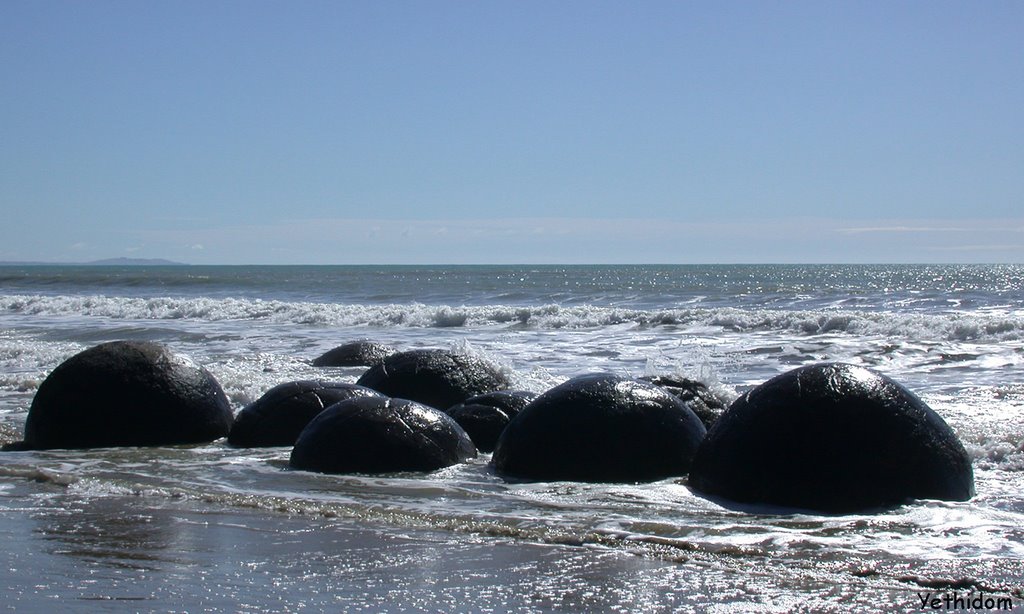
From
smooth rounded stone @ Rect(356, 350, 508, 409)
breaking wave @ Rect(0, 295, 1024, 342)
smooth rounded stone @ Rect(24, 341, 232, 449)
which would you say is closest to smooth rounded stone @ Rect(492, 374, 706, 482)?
smooth rounded stone @ Rect(356, 350, 508, 409)

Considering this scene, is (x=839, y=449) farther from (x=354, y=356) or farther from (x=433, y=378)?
(x=354, y=356)

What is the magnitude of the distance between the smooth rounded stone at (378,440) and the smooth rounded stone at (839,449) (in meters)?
Result: 2.28

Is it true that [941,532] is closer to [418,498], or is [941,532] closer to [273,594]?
[418,498]

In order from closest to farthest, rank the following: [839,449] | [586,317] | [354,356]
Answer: [839,449]
[354,356]
[586,317]

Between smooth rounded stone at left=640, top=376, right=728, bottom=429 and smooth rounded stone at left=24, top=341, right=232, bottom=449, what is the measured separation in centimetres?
424

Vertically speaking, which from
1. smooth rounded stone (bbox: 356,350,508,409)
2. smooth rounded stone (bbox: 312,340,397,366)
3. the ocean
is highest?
smooth rounded stone (bbox: 356,350,508,409)

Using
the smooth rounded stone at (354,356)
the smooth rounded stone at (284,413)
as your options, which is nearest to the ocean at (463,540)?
the smooth rounded stone at (284,413)

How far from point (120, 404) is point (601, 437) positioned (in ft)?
15.1

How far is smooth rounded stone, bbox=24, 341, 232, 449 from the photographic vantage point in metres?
9.97

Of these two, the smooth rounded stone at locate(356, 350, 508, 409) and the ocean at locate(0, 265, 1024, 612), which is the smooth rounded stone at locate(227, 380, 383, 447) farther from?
the smooth rounded stone at locate(356, 350, 508, 409)

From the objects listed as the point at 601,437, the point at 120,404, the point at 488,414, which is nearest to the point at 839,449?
the point at 601,437

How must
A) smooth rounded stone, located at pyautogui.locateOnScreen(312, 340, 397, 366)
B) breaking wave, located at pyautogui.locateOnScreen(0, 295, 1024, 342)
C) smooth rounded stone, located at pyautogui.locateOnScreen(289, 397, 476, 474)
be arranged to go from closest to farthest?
smooth rounded stone, located at pyautogui.locateOnScreen(289, 397, 476, 474) < smooth rounded stone, located at pyautogui.locateOnScreen(312, 340, 397, 366) < breaking wave, located at pyautogui.locateOnScreen(0, 295, 1024, 342)

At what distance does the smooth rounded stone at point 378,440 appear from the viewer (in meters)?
8.41

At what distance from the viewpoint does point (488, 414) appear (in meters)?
9.79
